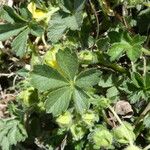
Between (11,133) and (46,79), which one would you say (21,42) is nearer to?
(46,79)

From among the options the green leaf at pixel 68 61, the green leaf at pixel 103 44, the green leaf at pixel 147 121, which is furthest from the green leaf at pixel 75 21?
the green leaf at pixel 147 121

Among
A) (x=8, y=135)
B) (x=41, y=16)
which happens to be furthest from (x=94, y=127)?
(x=41, y=16)

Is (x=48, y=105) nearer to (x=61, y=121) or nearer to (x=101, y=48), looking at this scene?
(x=61, y=121)

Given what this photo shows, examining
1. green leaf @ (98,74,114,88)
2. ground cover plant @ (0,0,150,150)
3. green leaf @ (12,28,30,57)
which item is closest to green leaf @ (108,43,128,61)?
ground cover plant @ (0,0,150,150)

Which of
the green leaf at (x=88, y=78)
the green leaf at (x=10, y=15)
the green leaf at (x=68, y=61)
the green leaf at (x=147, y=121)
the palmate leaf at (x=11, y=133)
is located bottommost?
the green leaf at (x=147, y=121)

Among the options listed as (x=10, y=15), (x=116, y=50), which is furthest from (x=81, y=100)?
(x=10, y=15)

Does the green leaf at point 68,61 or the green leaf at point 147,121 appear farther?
the green leaf at point 147,121

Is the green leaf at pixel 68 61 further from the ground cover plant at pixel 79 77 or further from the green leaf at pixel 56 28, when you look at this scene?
the green leaf at pixel 56 28

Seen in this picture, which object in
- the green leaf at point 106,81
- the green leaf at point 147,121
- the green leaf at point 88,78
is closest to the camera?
the green leaf at point 88,78

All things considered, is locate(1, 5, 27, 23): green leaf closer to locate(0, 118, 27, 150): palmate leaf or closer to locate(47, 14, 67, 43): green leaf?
locate(47, 14, 67, 43): green leaf
